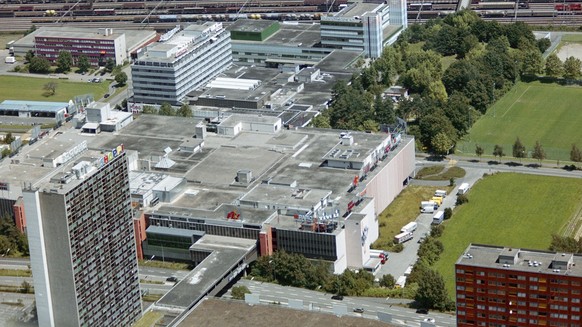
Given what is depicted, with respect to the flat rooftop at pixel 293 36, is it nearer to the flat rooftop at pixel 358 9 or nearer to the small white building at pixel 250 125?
the flat rooftop at pixel 358 9

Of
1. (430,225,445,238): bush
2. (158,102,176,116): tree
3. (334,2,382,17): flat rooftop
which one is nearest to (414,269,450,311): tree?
(430,225,445,238): bush

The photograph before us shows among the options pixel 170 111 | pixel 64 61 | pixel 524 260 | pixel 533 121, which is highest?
pixel 524 260

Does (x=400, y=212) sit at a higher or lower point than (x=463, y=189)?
lower

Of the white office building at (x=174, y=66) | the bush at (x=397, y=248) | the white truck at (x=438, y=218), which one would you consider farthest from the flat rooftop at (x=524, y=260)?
the white office building at (x=174, y=66)

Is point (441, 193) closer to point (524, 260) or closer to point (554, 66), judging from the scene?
point (554, 66)

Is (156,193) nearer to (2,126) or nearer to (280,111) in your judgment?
(280,111)

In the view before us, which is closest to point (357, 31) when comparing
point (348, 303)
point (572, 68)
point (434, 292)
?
point (572, 68)
